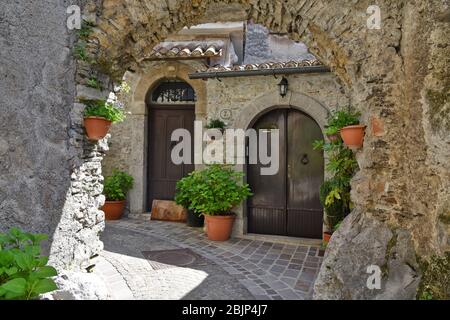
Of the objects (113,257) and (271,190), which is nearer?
(113,257)

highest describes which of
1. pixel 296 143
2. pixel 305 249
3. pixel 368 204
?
pixel 296 143

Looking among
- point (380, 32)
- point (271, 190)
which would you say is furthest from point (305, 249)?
point (380, 32)

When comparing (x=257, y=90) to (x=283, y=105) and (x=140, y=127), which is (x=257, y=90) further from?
(x=140, y=127)

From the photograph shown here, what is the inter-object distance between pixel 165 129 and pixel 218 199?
274 cm

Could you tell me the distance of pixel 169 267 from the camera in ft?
12.3

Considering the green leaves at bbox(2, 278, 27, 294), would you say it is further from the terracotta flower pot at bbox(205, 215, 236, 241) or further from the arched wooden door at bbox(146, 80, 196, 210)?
the arched wooden door at bbox(146, 80, 196, 210)

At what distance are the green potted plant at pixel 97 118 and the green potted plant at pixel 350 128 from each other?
2523 millimetres

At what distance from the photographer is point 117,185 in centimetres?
640

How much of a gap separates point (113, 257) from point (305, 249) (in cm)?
326

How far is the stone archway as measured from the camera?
2139 millimetres

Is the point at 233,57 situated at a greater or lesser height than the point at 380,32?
greater

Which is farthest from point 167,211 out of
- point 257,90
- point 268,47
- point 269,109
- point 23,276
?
point 23,276

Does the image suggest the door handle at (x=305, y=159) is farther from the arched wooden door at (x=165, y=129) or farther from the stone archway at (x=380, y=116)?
the arched wooden door at (x=165, y=129)
